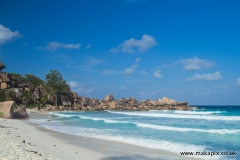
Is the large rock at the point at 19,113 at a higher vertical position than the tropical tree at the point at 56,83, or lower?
lower

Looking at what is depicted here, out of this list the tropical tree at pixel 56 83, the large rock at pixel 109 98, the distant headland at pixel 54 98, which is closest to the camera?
the distant headland at pixel 54 98

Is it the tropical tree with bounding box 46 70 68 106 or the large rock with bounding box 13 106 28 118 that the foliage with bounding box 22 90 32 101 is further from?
the large rock with bounding box 13 106 28 118

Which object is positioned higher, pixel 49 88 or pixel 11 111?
pixel 49 88

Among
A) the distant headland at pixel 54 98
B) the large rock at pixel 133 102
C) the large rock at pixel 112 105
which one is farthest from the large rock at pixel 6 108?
the large rock at pixel 133 102

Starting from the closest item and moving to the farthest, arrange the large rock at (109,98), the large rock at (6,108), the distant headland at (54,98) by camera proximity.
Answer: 1. the large rock at (6,108)
2. the distant headland at (54,98)
3. the large rock at (109,98)

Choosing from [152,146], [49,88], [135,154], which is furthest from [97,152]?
[49,88]

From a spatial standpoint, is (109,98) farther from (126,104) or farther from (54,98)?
(54,98)

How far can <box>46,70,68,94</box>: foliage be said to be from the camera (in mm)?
71188

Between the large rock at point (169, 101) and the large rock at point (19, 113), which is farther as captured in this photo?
the large rock at point (169, 101)

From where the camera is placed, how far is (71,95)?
77688 millimetres

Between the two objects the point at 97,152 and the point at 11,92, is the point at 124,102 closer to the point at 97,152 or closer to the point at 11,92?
the point at 11,92

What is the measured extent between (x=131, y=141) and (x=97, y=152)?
3876 millimetres

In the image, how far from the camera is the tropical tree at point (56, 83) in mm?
71062

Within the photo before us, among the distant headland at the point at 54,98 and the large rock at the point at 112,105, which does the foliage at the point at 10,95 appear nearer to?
the distant headland at the point at 54,98
